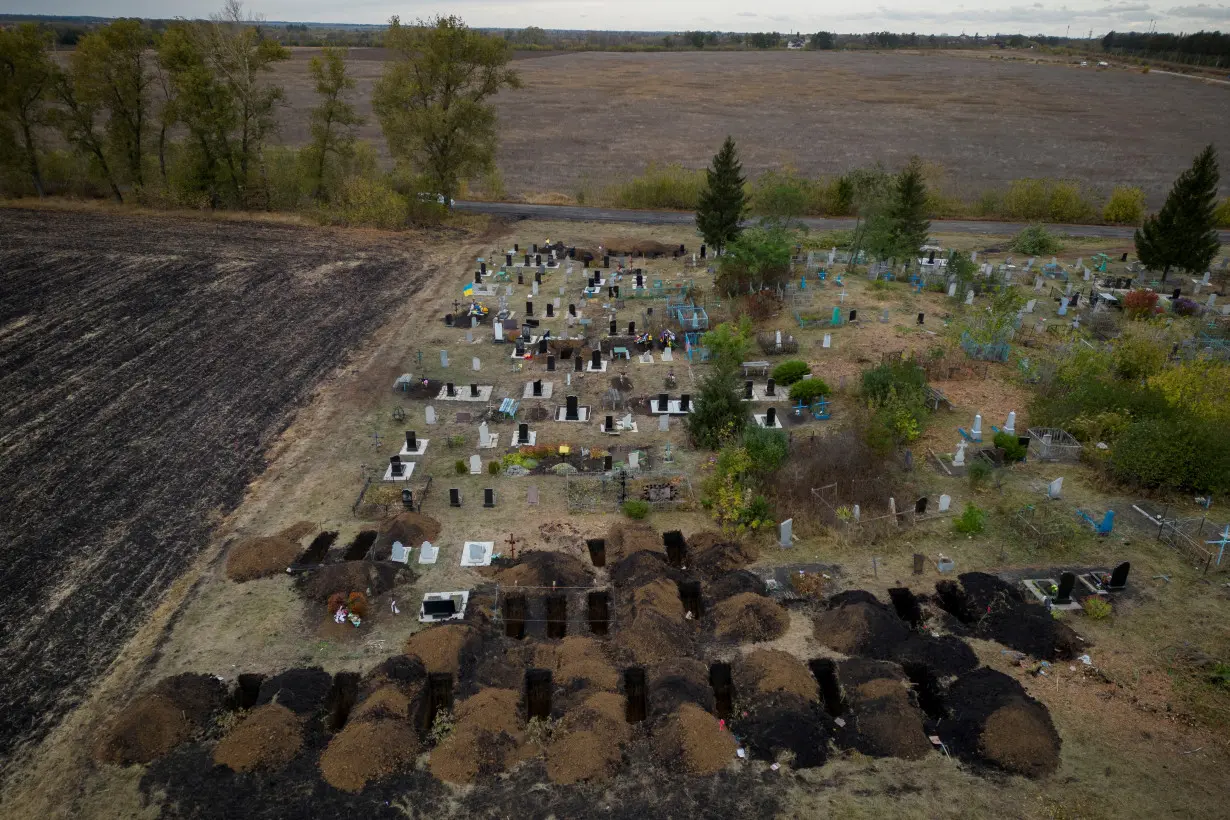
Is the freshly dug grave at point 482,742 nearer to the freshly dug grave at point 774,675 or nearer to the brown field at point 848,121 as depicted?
the freshly dug grave at point 774,675

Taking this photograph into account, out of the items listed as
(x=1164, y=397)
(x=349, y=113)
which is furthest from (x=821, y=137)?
(x=1164, y=397)

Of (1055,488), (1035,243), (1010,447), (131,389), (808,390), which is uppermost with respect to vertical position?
(1035,243)

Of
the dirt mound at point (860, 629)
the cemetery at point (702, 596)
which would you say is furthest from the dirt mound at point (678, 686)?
the dirt mound at point (860, 629)

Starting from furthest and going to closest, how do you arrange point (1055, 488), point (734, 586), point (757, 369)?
point (757, 369), point (1055, 488), point (734, 586)

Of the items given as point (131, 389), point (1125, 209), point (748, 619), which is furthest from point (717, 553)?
point (1125, 209)

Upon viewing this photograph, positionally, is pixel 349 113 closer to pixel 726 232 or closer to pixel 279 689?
pixel 726 232

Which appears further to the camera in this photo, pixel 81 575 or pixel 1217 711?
pixel 81 575

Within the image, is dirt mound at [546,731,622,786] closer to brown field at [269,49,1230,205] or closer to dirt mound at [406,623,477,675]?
dirt mound at [406,623,477,675]

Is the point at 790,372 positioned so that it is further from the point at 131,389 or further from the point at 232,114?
the point at 232,114
